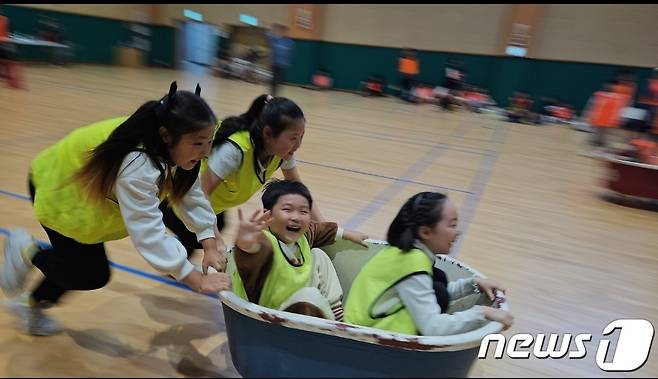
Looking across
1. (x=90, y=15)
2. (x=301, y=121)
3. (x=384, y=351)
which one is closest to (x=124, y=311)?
(x=301, y=121)

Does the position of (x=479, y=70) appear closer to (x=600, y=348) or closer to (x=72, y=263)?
(x=600, y=348)

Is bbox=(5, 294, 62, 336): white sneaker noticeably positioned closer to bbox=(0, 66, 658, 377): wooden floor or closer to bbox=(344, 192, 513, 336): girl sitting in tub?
bbox=(0, 66, 658, 377): wooden floor

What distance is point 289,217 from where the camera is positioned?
56.0 inches

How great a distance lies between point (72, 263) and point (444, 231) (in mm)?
992

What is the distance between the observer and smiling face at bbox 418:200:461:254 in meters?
1.26

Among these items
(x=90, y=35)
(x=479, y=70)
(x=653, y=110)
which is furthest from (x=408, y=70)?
(x=90, y=35)

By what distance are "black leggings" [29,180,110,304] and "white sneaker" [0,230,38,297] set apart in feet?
0.14

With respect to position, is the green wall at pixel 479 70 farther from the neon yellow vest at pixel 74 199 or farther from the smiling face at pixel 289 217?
the neon yellow vest at pixel 74 199

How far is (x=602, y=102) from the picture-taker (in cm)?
619

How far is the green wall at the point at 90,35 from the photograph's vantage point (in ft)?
34.0

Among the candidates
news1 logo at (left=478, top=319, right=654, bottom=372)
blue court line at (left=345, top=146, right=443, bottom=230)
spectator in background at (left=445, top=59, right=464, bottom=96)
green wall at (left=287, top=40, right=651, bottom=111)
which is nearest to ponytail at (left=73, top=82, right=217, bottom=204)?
news1 logo at (left=478, top=319, right=654, bottom=372)

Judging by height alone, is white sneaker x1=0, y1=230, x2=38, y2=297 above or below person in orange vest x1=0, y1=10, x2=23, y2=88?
below

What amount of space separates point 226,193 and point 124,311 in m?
0.52

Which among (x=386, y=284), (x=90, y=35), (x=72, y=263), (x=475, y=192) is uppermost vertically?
(x=90, y=35)
